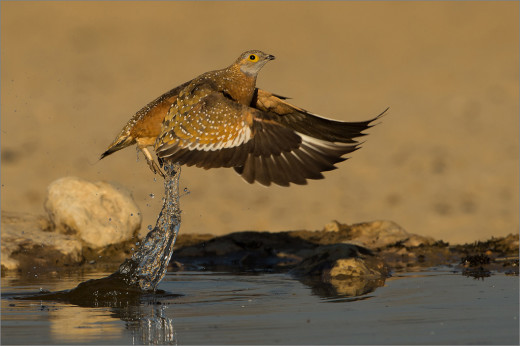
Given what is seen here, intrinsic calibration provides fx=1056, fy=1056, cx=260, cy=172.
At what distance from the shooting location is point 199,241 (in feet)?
43.8

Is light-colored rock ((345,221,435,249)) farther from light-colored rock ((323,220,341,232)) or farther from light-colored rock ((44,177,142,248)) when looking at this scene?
light-colored rock ((44,177,142,248))

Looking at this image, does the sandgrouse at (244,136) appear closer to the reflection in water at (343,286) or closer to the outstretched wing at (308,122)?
the outstretched wing at (308,122)

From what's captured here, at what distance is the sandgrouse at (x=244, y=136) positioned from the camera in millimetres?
8703

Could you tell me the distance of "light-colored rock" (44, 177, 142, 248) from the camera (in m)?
12.6

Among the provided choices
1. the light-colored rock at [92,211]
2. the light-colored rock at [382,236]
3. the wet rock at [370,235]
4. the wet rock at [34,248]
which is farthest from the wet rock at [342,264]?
the wet rock at [34,248]

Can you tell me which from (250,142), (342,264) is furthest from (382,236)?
(250,142)

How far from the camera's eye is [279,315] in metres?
8.16

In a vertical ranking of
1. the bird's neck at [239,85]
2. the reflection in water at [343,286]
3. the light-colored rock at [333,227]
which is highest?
the bird's neck at [239,85]

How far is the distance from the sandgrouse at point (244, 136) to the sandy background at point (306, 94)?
6049 mm

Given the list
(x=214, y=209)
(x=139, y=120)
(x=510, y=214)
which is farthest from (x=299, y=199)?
(x=139, y=120)

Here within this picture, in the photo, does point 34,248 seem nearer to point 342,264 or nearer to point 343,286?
point 342,264

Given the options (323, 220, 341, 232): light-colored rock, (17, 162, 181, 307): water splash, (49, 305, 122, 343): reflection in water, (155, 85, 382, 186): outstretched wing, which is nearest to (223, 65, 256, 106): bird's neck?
(155, 85, 382, 186): outstretched wing

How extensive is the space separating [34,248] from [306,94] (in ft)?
42.3

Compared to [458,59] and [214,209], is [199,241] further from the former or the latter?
[458,59]
